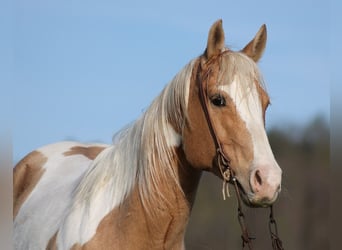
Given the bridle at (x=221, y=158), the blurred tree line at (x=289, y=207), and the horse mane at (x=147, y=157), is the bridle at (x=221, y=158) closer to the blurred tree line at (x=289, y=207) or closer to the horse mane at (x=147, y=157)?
the horse mane at (x=147, y=157)

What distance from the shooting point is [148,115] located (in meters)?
2.67

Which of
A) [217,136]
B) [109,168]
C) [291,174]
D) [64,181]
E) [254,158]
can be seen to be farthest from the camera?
[291,174]

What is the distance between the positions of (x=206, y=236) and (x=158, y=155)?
2867mm

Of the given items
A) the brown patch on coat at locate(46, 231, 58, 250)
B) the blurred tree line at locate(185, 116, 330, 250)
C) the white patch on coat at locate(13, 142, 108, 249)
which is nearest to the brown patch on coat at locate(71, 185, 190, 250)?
the brown patch on coat at locate(46, 231, 58, 250)

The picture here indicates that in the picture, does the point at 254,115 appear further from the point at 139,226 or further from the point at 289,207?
the point at 289,207

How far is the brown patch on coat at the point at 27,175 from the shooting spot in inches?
155

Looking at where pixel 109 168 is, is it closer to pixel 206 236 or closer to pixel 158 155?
pixel 158 155

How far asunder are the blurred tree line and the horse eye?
2.64 metres

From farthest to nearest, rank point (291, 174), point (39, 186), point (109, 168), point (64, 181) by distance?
point (291, 174)
point (39, 186)
point (64, 181)
point (109, 168)

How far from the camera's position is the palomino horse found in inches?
91.4

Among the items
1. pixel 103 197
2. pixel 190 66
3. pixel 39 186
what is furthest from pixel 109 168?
pixel 39 186

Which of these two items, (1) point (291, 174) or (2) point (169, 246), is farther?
(1) point (291, 174)

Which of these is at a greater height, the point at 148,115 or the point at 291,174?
the point at 148,115

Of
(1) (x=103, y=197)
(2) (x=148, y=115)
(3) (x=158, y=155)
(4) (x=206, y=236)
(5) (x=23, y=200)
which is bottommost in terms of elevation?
(4) (x=206, y=236)
